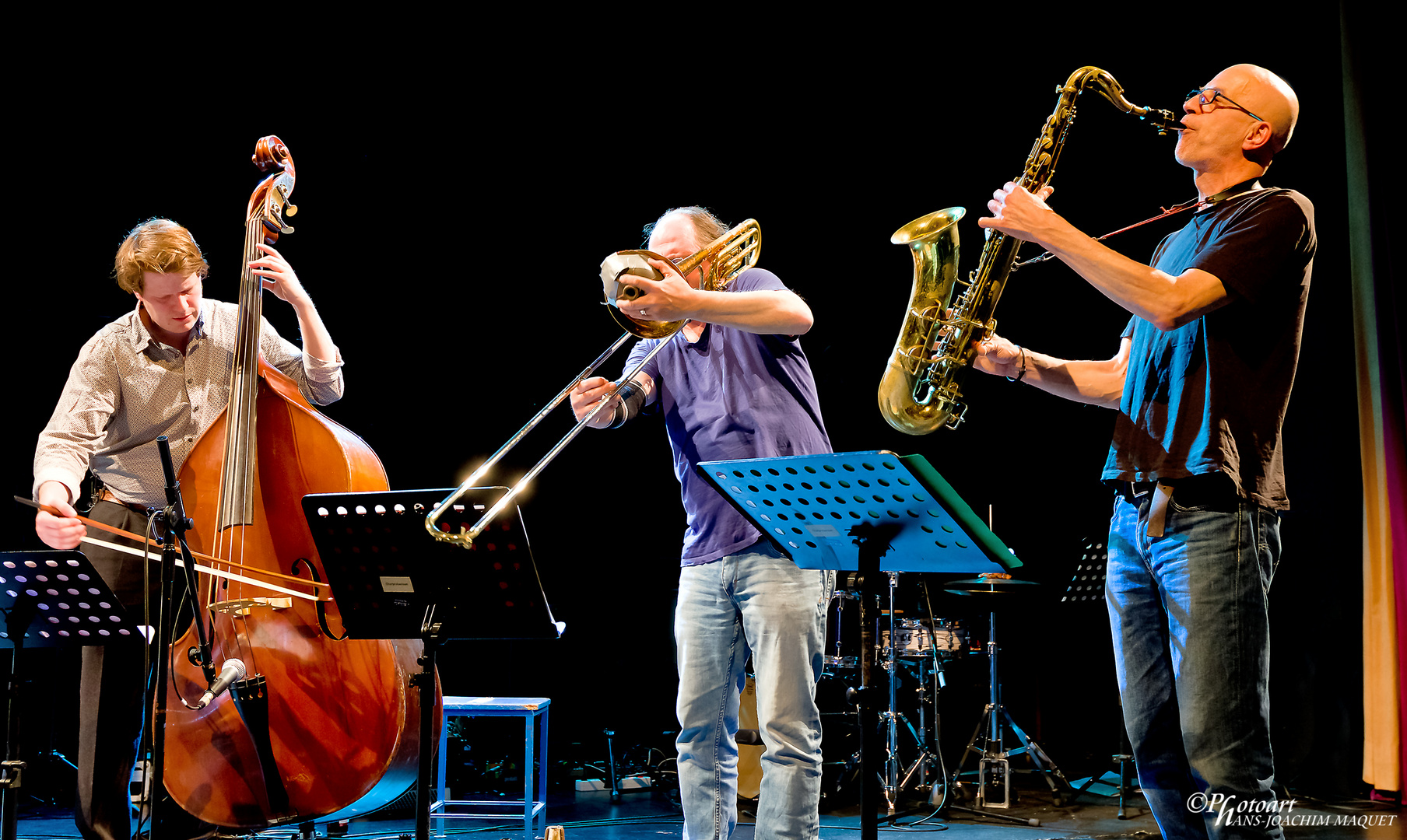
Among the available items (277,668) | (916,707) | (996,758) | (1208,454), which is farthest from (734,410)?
A: (916,707)

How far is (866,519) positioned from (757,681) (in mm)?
680

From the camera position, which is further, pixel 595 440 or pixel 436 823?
pixel 595 440

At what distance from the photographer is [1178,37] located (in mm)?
5941

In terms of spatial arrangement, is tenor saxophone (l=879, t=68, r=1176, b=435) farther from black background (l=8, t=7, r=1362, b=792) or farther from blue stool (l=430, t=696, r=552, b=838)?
black background (l=8, t=7, r=1362, b=792)

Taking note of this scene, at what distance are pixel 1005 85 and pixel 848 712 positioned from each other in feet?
12.7

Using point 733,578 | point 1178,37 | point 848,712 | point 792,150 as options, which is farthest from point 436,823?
point 1178,37

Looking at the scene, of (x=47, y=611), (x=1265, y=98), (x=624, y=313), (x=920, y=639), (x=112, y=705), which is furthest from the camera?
(x=920, y=639)

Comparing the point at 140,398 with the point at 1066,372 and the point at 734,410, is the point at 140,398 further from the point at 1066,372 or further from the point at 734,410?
the point at 1066,372

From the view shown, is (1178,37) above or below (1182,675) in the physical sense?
above

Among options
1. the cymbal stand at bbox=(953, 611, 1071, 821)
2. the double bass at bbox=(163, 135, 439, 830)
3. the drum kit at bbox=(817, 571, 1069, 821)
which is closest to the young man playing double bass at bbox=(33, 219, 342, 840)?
the double bass at bbox=(163, 135, 439, 830)

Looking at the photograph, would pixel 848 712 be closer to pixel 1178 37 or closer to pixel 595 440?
pixel 595 440

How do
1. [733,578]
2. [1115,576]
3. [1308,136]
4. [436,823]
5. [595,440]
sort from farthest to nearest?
[595,440], [1308,136], [436,823], [733,578], [1115,576]

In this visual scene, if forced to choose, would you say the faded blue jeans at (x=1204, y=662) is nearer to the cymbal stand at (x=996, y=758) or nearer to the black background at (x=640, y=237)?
the cymbal stand at (x=996, y=758)

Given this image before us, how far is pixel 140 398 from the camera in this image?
11.4ft
